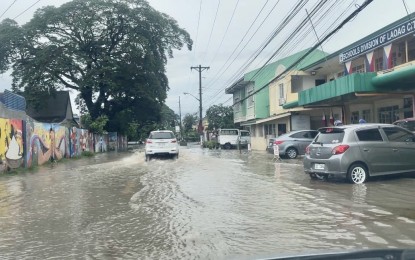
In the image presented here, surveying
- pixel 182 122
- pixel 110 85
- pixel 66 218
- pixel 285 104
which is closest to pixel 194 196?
pixel 66 218

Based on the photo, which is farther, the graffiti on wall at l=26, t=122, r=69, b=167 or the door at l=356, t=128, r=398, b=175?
the graffiti on wall at l=26, t=122, r=69, b=167

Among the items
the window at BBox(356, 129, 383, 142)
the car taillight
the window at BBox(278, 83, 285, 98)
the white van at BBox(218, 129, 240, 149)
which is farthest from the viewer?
the white van at BBox(218, 129, 240, 149)

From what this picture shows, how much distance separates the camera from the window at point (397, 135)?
11916mm

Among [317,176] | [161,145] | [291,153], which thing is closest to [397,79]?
[317,176]

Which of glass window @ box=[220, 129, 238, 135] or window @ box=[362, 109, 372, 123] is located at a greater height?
window @ box=[362, 109, 372, 123]

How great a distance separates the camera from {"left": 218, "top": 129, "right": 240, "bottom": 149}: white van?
139 feet

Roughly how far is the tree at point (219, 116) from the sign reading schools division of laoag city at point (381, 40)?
1464 inches

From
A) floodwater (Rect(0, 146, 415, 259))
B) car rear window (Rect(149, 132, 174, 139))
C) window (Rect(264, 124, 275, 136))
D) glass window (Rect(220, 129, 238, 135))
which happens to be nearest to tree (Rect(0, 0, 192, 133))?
glass window (Rect(220, 129, 238, 135))

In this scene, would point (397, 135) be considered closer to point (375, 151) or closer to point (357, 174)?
point (375, 151)

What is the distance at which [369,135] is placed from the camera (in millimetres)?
11664

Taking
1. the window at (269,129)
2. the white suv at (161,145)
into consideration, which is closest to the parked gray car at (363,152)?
the white suv at (161,145)

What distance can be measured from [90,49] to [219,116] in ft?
77.0

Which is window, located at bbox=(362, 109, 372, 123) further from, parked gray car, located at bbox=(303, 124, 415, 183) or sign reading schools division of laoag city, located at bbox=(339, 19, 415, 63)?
parked gray car, located at bbox=(303, 124, 415, 183)

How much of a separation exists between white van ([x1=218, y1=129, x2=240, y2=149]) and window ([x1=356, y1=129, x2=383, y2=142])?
30.5m
